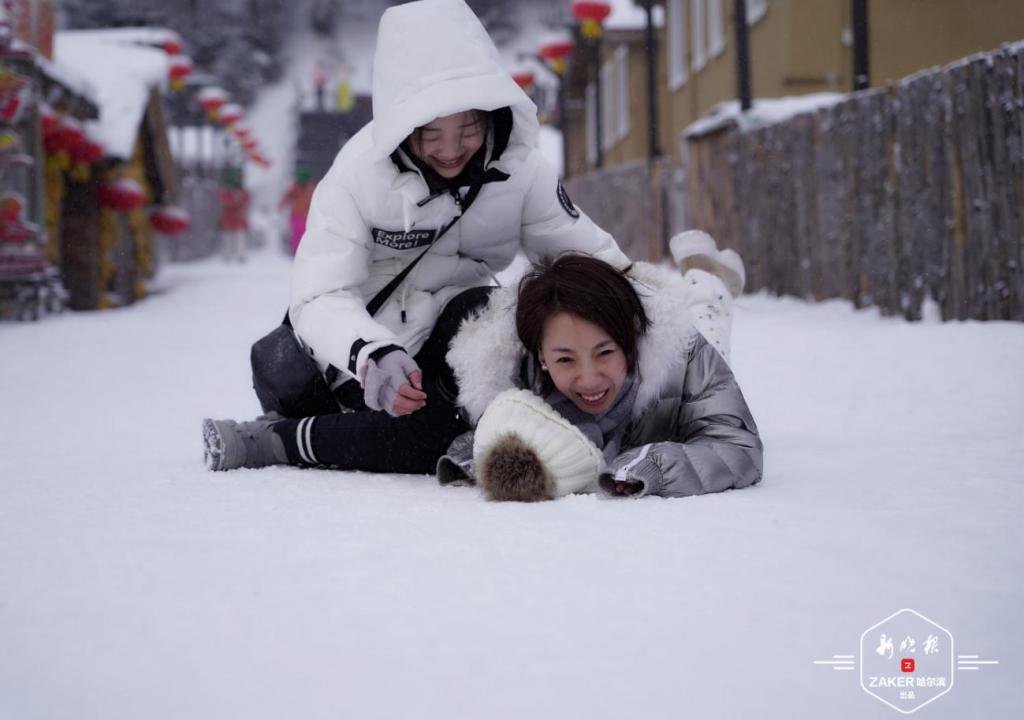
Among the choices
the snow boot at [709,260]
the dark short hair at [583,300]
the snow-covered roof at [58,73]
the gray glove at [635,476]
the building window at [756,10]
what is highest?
the building window at [756,10]

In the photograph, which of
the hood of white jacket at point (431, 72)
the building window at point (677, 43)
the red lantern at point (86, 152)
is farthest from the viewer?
the building window at point (677, 43)

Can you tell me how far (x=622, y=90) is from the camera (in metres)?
20.0

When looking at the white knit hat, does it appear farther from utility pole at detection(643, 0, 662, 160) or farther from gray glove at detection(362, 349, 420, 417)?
utility pole at detection(643, 0, 662, 160)

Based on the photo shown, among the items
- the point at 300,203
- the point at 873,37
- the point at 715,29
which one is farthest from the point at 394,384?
the point at 300,203

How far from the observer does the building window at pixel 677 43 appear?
15555mm

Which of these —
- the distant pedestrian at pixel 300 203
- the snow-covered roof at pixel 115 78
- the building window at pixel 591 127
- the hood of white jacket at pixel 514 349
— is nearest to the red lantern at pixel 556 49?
the distant pedestrian at pixel 300 203

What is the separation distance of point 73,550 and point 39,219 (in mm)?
8183

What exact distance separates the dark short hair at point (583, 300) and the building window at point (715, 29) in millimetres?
11350

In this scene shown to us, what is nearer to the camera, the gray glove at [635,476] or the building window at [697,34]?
the gray glove at [635,476]

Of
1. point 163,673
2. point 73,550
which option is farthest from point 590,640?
point 73,550

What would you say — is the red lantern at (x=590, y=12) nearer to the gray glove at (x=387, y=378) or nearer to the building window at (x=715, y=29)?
the building window at (x=715, y=29)

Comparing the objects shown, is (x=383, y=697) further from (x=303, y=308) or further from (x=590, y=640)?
(x=303, y=308)

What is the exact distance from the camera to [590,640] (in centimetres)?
141

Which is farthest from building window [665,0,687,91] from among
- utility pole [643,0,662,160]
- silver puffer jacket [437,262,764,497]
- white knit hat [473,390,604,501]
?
white knit hat [473,390,604,501]
